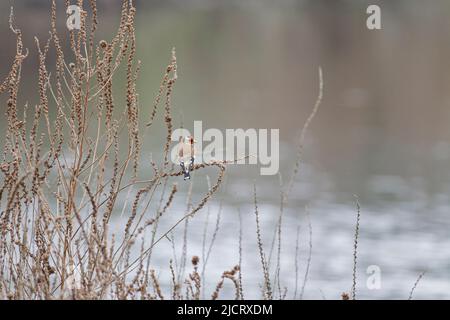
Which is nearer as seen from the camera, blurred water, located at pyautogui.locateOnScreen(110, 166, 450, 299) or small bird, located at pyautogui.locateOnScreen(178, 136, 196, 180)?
small bird, located at pyautogui.locateOnScreen(178, 136, 196, 180)

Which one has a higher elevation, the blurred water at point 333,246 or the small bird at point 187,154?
the small bird at point 187,154

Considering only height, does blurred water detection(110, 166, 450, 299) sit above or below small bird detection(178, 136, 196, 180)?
below

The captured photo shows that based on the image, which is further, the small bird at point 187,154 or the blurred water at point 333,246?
the blurred water at point 333,246

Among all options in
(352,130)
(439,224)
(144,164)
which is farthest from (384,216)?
(352,130)

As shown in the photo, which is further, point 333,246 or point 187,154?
point 333,246

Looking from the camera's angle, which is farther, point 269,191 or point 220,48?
point 220,48

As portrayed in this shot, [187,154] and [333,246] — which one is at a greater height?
[187,154]

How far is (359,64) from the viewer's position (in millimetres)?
50656

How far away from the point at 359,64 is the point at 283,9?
35092mm

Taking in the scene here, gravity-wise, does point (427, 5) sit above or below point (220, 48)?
above
